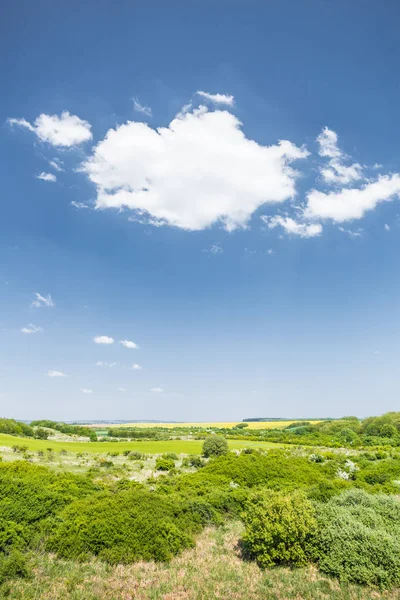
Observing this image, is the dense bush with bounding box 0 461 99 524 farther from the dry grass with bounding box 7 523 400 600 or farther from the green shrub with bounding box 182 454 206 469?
the green shrub with bounding box 182 454 206 469

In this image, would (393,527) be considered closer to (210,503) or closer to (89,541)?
(210,503)

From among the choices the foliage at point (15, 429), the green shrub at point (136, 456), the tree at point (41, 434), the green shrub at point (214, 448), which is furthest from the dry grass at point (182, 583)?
the tree at point (41, 434)

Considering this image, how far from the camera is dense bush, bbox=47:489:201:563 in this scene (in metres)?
15.6

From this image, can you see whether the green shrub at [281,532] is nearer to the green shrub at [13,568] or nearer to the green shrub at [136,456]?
the green shrub at [13,568]

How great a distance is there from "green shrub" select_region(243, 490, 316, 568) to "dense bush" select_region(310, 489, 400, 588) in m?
0.63

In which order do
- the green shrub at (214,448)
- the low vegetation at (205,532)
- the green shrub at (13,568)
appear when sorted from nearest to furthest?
the green shrub at (13,568), the low vegetation at (205,532), the green shrub at (214,448)

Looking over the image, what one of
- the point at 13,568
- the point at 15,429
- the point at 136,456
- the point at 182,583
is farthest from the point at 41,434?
the point at 182,583

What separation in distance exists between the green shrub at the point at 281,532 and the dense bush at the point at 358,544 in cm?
63

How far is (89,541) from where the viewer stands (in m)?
16.0

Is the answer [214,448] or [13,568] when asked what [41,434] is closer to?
[214,448]

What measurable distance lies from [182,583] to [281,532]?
4.87 metres

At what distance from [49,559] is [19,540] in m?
2.04

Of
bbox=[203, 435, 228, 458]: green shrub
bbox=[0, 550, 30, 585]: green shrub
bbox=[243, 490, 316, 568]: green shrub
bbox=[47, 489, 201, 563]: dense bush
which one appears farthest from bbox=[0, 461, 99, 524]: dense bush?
bbox=[203, 435, 228, 458]: green shrub

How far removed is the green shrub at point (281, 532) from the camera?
15.0 m
